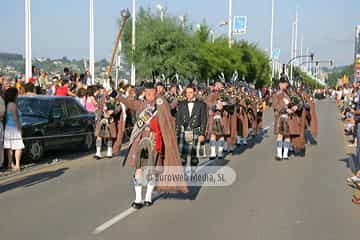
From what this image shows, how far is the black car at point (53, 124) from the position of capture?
41.9 feet

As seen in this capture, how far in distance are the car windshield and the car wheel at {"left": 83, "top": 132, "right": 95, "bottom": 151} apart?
1713 millimetres

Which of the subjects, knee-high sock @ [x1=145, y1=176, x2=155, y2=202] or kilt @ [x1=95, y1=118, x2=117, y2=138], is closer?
knee-high sock @ [x1=145, y1=176, x2=155, y2=202]

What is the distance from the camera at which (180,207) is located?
8617 mm

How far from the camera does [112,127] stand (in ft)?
45.9

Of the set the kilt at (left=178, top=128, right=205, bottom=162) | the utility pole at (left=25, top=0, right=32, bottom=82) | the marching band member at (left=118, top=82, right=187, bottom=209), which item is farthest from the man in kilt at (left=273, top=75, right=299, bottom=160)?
the utility pole at (left=25, top=0, right=32, bottom=82)

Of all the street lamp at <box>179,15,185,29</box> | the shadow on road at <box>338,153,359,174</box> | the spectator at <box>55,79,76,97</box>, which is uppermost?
the street lamp at <box>179,15,185,29</box>

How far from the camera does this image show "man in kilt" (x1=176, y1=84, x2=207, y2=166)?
34.3 feet

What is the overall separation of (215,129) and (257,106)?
5.16 m

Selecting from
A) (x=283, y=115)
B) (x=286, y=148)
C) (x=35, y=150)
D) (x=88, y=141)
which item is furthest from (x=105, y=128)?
(x=286, y=148)

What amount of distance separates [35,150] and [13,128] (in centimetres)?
132

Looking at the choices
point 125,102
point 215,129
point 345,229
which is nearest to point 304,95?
point 215,129

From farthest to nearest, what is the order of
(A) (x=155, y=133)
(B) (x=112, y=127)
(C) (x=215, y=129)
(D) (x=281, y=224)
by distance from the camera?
(C) (x=215, y=129), (B) (x=112, y=127), (A) (x=155, y=133), (D) (x=281, y=224)

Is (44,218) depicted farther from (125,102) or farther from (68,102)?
(68,102)

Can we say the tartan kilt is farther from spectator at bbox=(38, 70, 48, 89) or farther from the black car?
spectator at bbox=(38, 70, 48, 89)
